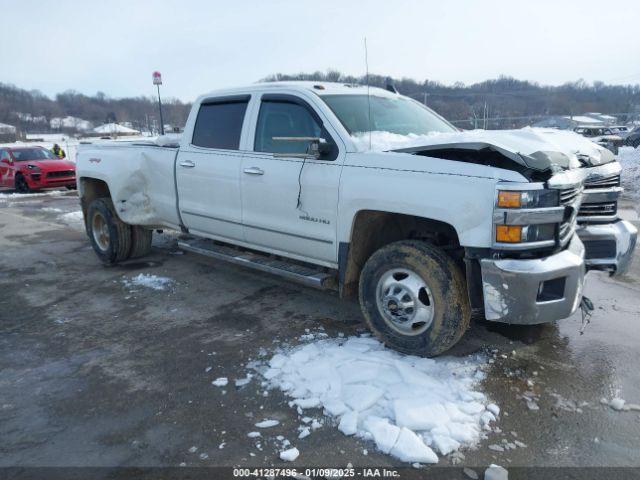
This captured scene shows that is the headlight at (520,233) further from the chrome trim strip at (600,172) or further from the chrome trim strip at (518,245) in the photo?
the chrome trim strip at (600,172)

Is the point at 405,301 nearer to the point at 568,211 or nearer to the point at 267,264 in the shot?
the point at 568,211

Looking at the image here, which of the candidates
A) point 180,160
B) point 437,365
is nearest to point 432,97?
point 180,160

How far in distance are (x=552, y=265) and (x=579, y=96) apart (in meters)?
55.4

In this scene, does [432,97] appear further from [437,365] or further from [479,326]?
[437,365]

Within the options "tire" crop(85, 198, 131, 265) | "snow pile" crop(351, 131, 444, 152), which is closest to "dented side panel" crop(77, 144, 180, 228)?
"tire" crop(85, 198, 131, 265)

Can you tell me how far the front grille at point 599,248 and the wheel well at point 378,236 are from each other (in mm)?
1123

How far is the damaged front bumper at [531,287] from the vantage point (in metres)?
3.10

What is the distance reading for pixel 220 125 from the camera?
5133 mm

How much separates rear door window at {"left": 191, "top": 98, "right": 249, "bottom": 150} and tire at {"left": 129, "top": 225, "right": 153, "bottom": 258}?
1.86 metres

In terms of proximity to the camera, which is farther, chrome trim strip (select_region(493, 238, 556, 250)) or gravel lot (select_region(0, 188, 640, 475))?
chrome trim strip (select_region(493, 238, 556, 250))

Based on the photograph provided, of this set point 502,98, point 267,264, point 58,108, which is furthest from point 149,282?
point 58,108

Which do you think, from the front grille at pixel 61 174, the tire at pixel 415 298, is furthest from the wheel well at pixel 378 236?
the front grille at pixel 61 174

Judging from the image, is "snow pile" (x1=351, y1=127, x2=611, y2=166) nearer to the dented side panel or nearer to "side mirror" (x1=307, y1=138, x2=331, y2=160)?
"side mirror" (x1=307, y1=138, x2=331, y2=160)

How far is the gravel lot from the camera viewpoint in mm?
2752
